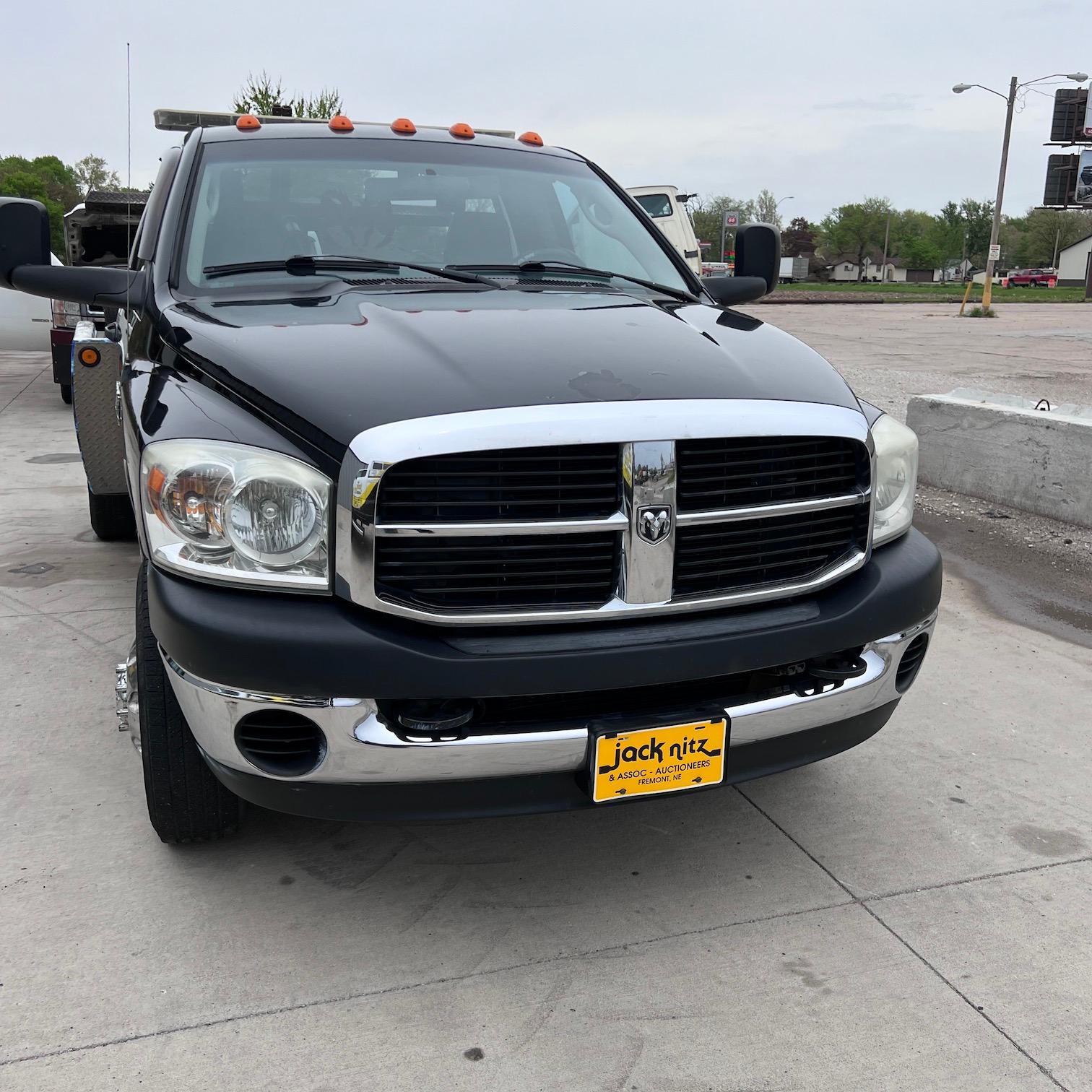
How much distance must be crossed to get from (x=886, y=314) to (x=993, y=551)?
30.4 meters

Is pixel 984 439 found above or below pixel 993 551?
above

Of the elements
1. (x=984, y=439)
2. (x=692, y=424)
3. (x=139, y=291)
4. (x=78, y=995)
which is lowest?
(x=78, y=995)

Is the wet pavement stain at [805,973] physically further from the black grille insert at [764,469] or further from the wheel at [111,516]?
the wheel at [111,516]

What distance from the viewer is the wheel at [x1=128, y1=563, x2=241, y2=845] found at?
104 inches

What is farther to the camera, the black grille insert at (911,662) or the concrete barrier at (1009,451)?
the concrete barrier at (1009,451)

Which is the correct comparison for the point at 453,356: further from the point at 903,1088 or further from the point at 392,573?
the point at 903,1088

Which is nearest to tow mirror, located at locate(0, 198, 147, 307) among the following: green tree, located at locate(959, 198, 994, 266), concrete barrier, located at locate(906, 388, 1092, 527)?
concrete barrier, located at locate(906, 388, 1092, 527)

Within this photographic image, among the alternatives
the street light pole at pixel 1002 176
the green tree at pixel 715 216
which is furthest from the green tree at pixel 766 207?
the street light pole at pixel 1002 176

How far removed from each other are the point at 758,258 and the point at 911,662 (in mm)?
2036

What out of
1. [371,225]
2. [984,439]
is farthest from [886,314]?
[371,225]

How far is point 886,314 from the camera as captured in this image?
34.5 meters

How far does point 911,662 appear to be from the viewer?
2.84 metres

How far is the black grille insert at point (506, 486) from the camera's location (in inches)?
87.1

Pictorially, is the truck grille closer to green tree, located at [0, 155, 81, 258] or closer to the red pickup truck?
green tree, located at [0, 155, 81, 258]
